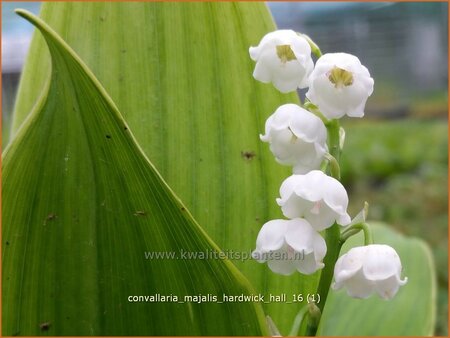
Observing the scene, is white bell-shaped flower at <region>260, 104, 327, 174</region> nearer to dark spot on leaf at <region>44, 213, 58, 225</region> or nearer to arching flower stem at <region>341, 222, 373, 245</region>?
arching flower stem at <region>341, 222, 373, 245</region>

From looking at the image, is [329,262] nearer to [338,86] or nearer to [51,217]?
[338,86]

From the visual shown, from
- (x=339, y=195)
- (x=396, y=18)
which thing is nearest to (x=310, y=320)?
(x=339, y=195)

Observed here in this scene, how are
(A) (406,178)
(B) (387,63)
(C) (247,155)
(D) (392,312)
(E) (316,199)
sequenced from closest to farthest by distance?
(E) (316,199), (C) (247,155), (D) (392,312), (A) (406,178), (B) (387,63)

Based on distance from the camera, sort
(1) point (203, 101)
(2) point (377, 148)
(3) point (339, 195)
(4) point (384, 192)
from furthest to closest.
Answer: (2) point (377, 148) → (4) point (384, 192) → (1) point (203, 101) → (3) point (339, 195)

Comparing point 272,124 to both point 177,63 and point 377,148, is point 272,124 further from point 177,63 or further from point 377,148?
point 377,148

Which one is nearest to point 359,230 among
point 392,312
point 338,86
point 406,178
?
point 338,86

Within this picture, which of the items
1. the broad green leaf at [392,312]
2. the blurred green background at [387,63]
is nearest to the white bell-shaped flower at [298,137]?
the broad green leaf at [392,312]
